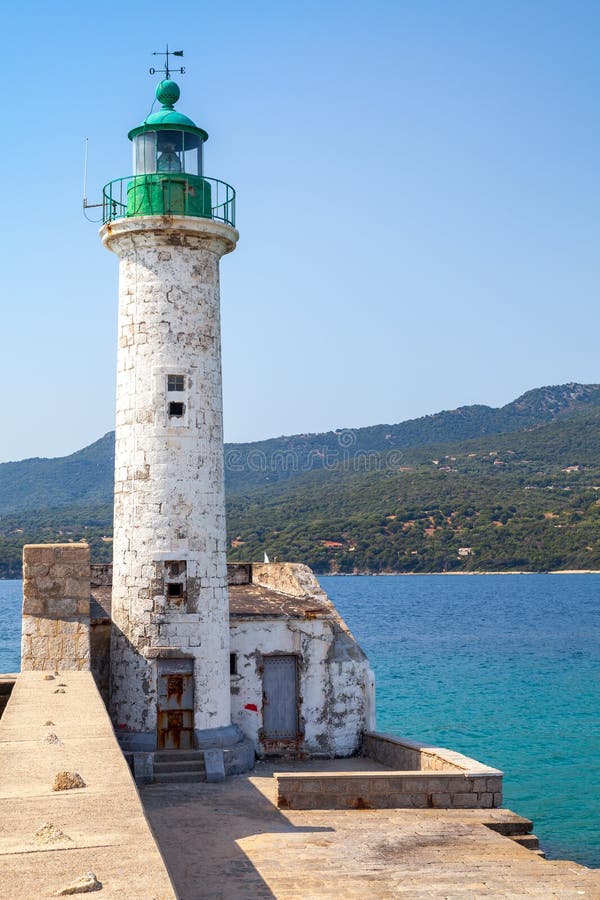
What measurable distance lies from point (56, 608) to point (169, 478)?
239 centimetres

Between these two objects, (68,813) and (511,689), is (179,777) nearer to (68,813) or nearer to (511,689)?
(68,813)

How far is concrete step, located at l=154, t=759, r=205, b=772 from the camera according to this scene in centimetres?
1570

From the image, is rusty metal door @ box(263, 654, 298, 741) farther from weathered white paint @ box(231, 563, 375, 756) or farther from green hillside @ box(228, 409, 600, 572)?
green hillside @ box(228, 409, 600, 572)

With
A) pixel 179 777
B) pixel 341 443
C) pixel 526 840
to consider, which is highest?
pixel 341 443

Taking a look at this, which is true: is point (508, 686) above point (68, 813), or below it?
below

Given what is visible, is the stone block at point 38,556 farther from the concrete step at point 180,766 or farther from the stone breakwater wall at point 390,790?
the stone breakwater wall at point 390,790

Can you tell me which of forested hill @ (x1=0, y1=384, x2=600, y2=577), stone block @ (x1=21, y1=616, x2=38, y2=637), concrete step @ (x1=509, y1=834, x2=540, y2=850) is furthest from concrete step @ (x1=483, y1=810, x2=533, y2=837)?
forested hill @ (x1=0, y1=384, x2=600, y2=577)

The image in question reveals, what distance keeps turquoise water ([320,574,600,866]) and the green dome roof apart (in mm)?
13318

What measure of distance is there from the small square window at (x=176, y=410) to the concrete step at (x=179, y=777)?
4959mm

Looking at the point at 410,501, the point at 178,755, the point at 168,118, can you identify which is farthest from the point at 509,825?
the point at 410,501

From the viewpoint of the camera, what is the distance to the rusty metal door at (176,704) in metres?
16.2

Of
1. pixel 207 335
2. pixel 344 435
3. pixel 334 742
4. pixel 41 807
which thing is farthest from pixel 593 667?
pixel 344 435

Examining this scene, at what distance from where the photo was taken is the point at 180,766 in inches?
621

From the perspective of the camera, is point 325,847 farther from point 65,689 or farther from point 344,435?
point 344,435
